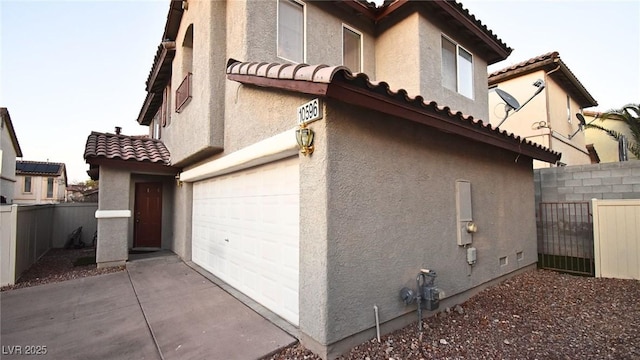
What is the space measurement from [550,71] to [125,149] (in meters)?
17.3

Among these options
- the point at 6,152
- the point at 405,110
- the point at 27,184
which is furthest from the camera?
the point at 27,184

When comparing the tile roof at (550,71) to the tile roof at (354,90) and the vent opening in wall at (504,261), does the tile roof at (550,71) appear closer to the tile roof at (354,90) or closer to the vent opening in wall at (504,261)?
the tile roof at (354,90)

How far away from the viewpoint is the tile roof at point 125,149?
27.3 ft

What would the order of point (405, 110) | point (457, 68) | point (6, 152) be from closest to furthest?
point (405, 110) → point (457, 68) → point (6, 152)

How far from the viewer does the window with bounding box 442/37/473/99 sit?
330 inches

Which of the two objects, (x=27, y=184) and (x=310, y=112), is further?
(x=27, y=184)

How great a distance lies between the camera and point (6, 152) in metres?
18.4

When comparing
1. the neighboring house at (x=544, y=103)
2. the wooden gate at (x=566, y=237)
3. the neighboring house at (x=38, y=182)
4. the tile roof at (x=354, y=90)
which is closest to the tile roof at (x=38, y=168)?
the neighboring house at (x=38, y=182)

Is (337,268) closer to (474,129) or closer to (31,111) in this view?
(474,129)

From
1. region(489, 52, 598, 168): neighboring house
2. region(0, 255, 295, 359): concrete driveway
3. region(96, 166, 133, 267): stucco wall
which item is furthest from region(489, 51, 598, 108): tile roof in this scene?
region(96, 166, 133, 267): stucco wall

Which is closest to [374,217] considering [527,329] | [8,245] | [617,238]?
[527,329]

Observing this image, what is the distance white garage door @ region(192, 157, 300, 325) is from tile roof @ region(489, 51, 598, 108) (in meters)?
13.0

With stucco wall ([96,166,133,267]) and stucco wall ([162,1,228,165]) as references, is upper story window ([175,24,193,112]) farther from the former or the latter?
stucco wall ([96,166,133,267])

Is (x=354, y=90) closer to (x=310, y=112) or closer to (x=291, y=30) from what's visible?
(x=310, y=112)
